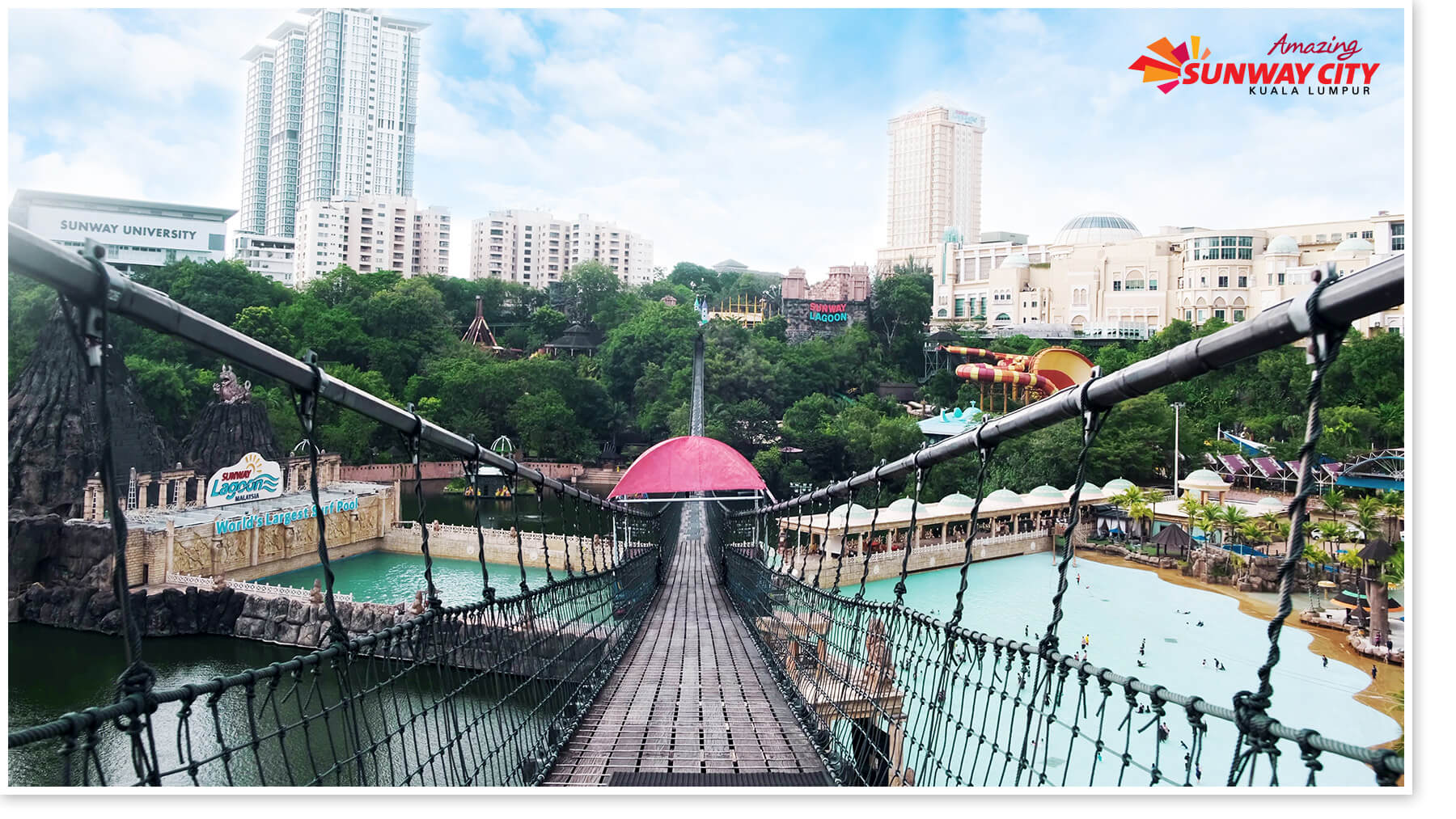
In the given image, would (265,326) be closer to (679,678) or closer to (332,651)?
(679,678)

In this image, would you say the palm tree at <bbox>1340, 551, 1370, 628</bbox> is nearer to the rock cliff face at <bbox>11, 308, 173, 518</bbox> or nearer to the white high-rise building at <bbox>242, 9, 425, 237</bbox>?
the rock cliff face at <bbox>11, 308, 173, 518</bbox>

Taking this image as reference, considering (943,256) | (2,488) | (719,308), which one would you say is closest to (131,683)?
(2,488)

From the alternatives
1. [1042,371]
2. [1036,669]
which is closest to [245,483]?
[1036,669]

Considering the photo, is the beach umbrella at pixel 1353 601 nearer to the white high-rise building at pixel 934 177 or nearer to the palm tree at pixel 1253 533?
the palm tree at pixel 1253 533

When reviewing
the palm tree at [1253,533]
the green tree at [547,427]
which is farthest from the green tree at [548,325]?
the palm tree at [1253,533]

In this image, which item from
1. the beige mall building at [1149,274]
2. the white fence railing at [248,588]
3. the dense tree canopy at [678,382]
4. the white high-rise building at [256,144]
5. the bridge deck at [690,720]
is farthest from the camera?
the white high-rise building at [256,144]

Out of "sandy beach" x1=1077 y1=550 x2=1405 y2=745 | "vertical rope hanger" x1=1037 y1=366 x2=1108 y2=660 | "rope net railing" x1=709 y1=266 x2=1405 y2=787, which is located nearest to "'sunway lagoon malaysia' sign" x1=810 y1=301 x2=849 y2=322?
"sandy beach" x1=1077 y1=550 x2=1405 y2=745
